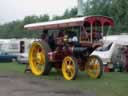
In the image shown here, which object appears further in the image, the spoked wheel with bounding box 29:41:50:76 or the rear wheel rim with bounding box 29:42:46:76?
the rear wheel rim with bounding box 29:42:46:76

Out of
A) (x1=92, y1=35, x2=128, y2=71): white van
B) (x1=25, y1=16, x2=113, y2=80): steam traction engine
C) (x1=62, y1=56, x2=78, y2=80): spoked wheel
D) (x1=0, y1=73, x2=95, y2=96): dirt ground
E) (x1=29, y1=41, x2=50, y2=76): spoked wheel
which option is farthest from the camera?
(x1=92, y1=35, x2=128, y2=71): white van

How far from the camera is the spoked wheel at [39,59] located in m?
22.4

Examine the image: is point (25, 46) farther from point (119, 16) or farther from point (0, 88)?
point (0, 88)

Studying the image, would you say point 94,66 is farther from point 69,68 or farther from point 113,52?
point 113,52

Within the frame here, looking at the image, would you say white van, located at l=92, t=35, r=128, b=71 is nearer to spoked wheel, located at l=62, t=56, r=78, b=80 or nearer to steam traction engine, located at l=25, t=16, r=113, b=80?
steam traction engine, located at l=25, t=16, r=113, b=80

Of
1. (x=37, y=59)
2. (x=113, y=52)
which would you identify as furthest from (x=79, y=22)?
(x=113, y=52)

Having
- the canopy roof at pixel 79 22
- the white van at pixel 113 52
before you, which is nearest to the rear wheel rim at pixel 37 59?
A: the canopy roof at pixel 79 22

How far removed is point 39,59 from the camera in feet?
75.9

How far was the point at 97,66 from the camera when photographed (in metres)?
20.8

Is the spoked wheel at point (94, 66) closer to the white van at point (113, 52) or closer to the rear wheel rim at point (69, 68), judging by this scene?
the rear wheel rim at point (69, 68)

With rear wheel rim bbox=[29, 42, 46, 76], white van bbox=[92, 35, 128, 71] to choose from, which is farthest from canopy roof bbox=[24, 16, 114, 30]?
white van bbox=[92, 35, 128, 71]

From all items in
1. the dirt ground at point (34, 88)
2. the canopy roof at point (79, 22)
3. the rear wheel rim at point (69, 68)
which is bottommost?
the dirt ground at point (34, 88)

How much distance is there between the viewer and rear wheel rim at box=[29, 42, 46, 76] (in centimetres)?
2291

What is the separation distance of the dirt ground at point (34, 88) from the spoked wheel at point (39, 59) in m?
2.01
